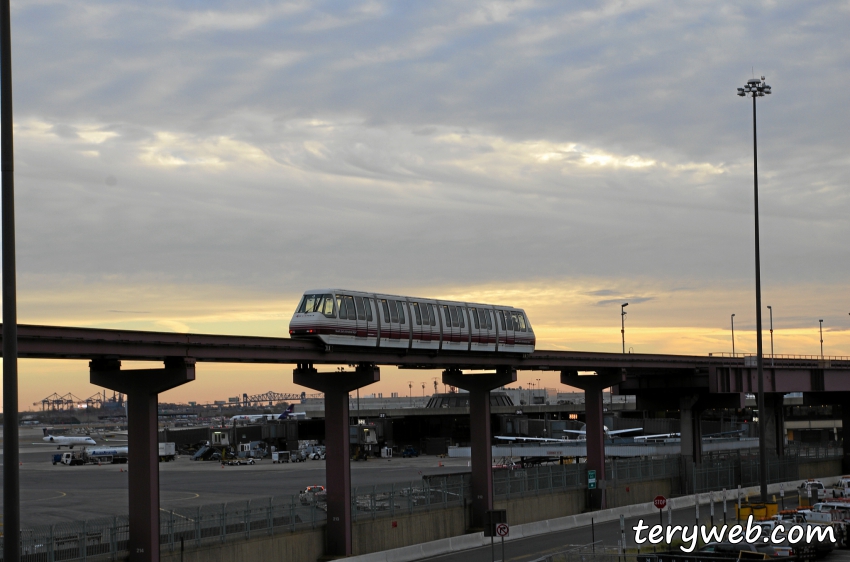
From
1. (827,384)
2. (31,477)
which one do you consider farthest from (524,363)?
(31,477)

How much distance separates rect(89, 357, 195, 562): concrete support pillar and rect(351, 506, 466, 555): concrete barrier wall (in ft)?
40.0

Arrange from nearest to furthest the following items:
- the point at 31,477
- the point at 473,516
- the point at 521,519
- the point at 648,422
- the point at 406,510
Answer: the point at 406,510
the point at 473,516
the point at 521,519
the point at 31,477
the point at 648,422

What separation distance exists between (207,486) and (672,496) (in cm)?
4153

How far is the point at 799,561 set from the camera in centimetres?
3684

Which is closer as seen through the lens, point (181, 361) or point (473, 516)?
point (181, 361)

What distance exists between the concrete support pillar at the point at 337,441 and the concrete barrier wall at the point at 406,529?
4.77 feet

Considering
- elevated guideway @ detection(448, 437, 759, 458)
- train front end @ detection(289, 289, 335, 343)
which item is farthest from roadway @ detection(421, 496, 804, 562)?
elevated guideway @ detection(448, 437, 759, 458)

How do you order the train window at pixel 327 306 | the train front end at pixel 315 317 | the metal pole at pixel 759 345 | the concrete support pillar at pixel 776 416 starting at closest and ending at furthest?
the train front end at pixel 315 317 → the train window at pixel 327 306 → the metal pole at pixel 759 345 → the concrete support pillar at pixel 776 416

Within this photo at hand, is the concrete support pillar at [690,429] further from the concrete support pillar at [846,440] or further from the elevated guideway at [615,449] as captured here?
the elevated guideway at [615,449]

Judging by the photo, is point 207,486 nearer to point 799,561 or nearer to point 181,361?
point 181,361

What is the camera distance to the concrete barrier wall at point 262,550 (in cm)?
3612

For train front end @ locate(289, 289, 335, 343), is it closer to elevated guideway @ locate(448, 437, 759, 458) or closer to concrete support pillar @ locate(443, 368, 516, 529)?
concrete support pillar @ locate(443, 368, 516, 529)

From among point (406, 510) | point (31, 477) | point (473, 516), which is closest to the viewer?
point (406, 510)

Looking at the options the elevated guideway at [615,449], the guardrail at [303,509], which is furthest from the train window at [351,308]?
the elevated guideway at [615,449]
